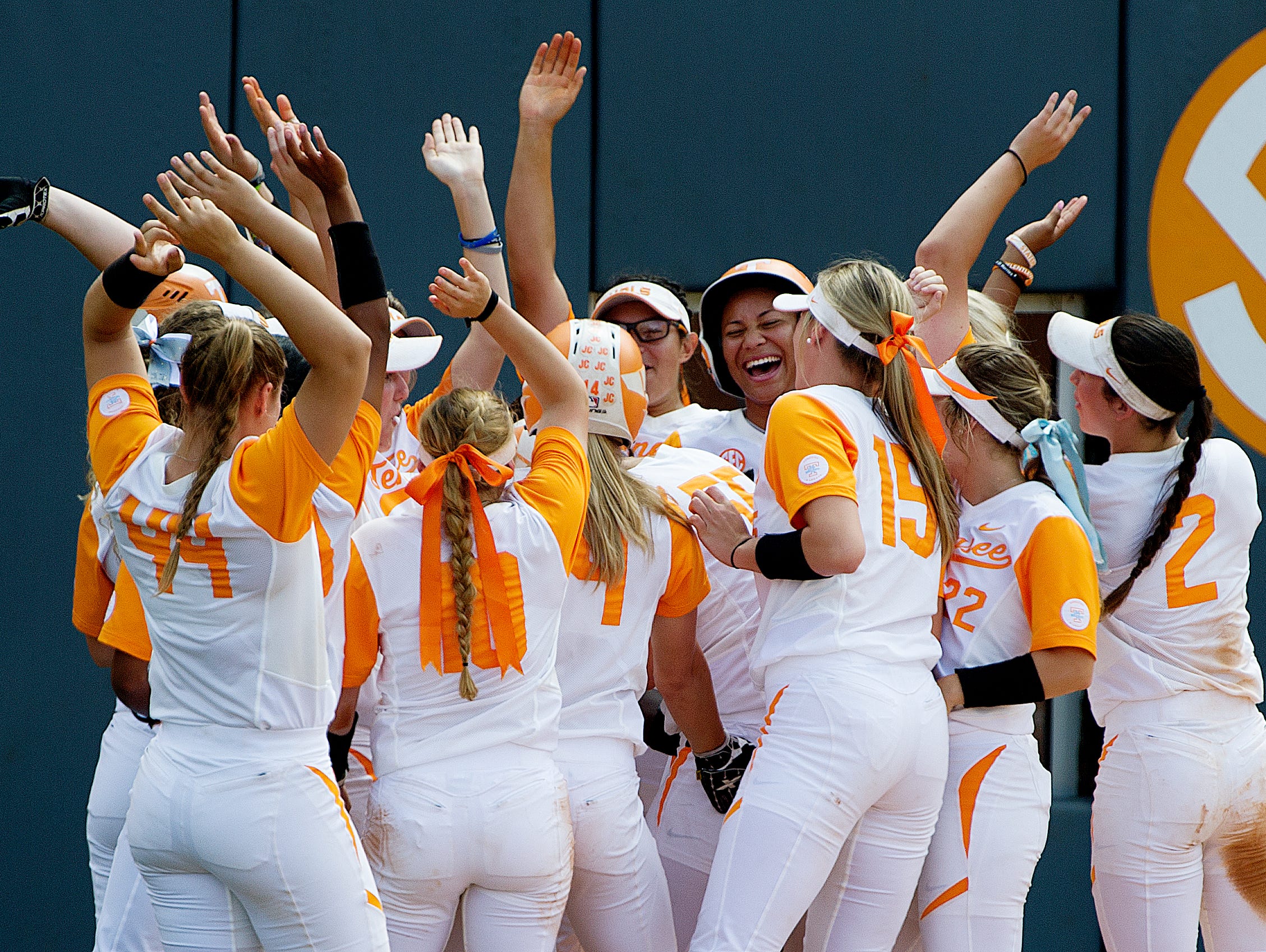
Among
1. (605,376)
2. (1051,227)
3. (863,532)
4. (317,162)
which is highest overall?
(1051,227)

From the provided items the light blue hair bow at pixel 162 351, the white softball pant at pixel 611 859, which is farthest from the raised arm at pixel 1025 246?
the light blue hair bow at pixel 162 351

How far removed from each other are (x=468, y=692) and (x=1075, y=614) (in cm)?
138

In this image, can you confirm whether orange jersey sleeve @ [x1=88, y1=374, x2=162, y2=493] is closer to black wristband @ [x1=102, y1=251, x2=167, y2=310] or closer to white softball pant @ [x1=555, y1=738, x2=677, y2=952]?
black wristband @ [x1=102, y1=251, x2=167, y2=310]

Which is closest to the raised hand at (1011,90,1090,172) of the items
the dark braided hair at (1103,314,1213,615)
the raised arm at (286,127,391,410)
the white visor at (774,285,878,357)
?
the dark braided hair at (1103,314,1213,615)

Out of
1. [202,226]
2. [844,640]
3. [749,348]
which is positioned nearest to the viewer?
[202,226]

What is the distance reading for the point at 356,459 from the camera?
8.52 ft

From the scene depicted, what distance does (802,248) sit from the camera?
5086 mm

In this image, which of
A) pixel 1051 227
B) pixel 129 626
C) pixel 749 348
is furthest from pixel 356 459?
pixel 1051 227

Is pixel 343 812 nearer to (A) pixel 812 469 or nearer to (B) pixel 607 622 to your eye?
(B) pixel 607 622

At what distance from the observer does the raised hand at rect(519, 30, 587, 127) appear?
386cm

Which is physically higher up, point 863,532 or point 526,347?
point 526,347

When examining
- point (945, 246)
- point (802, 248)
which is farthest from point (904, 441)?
point (802, 248)

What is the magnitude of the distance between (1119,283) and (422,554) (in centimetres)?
354

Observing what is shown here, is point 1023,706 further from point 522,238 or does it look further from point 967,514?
point 522,238
